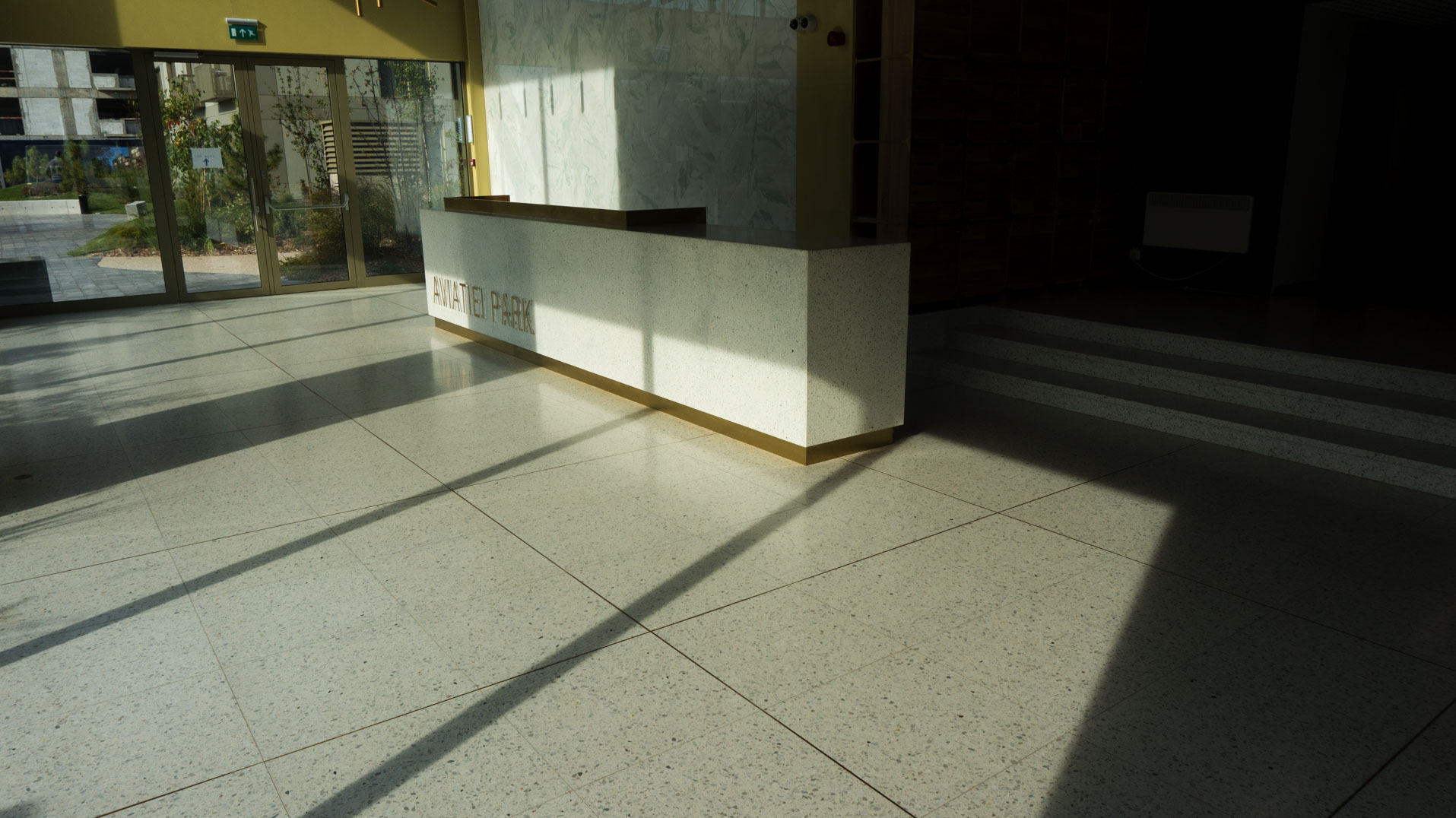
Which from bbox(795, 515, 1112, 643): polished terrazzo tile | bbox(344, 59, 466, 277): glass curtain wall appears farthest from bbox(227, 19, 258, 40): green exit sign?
bbox(795, 515, 1112, 643): polished terrazzo tile

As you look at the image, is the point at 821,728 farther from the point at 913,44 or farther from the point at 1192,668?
the point at 913,44

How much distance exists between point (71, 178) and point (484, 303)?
5649 mm

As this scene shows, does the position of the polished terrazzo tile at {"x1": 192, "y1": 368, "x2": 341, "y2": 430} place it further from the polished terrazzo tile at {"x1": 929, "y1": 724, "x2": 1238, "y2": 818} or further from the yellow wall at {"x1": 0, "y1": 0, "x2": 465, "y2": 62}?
the polished terrazzo tile at {"x1": 929, "y1": 724, "x2": 1238, "y2": 818}

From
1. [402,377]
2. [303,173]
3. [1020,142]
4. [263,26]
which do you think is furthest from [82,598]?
[263,26]

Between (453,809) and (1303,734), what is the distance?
2258 millimetres

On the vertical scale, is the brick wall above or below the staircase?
above

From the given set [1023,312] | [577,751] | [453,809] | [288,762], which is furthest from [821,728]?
[1023,312]

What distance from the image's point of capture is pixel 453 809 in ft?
7.88

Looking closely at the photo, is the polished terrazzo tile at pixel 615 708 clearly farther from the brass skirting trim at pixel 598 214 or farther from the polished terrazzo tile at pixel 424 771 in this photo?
the brass skirting trim at pixel 598 214

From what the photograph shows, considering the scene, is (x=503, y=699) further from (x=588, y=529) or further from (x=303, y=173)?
(x=303, y=173)

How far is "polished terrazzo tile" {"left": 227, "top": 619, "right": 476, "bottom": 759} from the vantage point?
2771mm

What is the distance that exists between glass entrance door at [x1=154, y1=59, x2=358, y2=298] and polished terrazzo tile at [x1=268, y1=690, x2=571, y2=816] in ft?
33.6

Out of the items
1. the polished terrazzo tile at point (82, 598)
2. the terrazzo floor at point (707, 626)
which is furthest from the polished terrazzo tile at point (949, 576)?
the polished terrazzo tile at point (82, 598)

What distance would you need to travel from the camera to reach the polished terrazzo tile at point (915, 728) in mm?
2514
